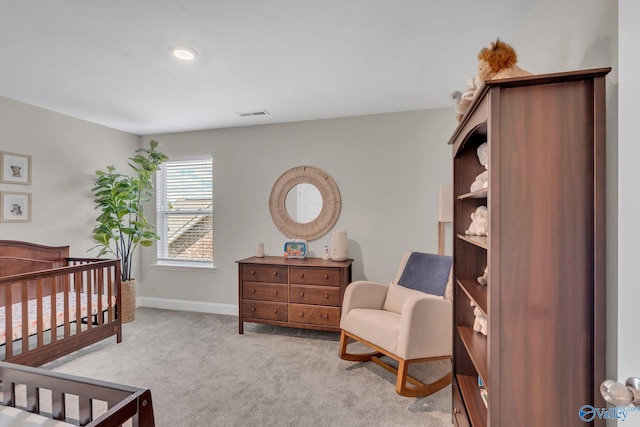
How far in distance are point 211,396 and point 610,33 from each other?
2.75 m

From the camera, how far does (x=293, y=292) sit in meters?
3.19

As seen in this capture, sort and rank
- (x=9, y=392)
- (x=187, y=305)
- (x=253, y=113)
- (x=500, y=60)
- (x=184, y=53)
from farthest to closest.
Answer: (x=187, y=305), (x=253, y=113), (x=184, y=53), (x=9, y=392), (x=500, y=60)

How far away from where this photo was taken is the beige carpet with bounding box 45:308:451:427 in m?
1.99

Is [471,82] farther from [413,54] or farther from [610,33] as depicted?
[413,54]

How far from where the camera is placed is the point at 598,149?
0.93 metres

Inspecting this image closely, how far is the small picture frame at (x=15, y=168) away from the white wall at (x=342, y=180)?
57.4 inches

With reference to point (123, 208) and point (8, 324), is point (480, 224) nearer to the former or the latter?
point (8, 324)

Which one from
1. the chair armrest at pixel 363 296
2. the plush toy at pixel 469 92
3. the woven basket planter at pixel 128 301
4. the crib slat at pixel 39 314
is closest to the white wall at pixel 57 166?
the woven basket planter at pixel 128 301

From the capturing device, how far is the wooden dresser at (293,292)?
3088mm

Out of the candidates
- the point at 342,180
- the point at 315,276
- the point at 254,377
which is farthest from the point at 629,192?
the point at 342,180

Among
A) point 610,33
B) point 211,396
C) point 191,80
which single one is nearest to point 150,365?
point 211,396

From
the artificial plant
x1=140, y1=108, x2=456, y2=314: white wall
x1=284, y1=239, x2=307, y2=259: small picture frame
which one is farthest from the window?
x1=284, y1=239, x2=307, y2=259: small picture frame

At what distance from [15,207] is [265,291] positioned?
2.46 meters

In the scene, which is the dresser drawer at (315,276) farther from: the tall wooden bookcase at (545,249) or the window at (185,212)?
the tall wooden bookcase at (545,249)
